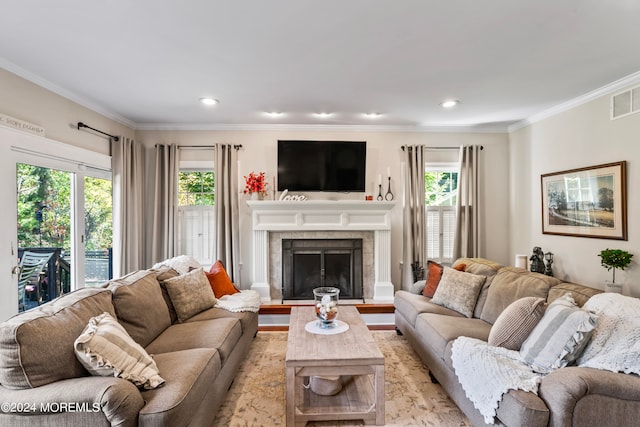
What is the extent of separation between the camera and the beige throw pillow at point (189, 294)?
9.35ft

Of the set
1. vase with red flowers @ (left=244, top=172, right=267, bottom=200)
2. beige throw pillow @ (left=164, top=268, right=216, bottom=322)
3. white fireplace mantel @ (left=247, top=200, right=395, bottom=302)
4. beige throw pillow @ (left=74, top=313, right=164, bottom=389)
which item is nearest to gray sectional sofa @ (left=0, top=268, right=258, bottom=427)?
beige throw pillow @ (left=74, top=313, right=164, bottom=389)

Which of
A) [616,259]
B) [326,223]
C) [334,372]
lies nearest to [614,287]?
[616,259]

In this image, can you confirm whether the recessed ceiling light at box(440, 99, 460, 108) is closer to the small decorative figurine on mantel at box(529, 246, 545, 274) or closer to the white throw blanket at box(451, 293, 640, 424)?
the small decorative figurine on mantel at box(529, 246, 545, 274)

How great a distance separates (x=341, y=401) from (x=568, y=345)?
144 cm

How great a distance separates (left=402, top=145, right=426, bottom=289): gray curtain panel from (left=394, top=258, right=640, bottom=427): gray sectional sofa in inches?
44.8

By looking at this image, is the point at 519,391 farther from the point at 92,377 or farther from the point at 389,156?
the point at 389,156

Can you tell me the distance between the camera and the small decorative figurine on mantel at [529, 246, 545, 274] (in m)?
4.07

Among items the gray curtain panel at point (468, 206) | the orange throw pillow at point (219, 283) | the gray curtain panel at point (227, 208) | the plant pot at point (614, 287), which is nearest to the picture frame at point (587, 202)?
the plant pot at point (614, 287)

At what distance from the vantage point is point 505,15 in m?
2.10

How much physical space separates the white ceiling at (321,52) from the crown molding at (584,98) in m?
0.05

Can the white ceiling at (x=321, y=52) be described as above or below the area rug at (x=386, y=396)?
above

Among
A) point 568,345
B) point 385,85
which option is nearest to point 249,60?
point 385,85

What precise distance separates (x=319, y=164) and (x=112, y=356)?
3.55 meters

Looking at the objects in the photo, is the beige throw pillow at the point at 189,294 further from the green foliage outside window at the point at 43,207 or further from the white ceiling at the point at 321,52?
the white ceiling at the point at 321,52
